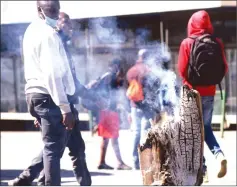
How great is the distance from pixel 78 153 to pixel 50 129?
48cm

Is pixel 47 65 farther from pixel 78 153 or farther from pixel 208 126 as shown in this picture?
pixel 208 126

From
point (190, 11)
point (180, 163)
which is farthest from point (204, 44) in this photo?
point (190, 11)

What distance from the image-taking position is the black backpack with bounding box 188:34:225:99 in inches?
217

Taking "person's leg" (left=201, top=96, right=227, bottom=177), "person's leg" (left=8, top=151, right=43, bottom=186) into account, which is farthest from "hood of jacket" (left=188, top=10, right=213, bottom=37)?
"person's leg" (left=8, top=151, right=43, bottom=186)

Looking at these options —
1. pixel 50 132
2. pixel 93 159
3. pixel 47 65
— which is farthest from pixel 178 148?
pixel 93 159

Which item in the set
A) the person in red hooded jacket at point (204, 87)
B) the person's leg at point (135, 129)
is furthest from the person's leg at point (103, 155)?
the person in red hooded jacket at point (204, 87)

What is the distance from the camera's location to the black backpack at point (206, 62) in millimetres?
5508

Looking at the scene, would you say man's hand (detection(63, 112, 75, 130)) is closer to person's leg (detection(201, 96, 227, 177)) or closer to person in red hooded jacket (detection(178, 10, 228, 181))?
person in red hooded jacket (detection(178, 10, 228, 181))

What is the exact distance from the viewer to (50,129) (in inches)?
192

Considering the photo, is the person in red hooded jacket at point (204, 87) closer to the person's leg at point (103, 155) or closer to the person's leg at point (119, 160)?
the person's leg at point (119, 160)

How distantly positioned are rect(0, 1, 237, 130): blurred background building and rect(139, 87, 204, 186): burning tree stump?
345cm

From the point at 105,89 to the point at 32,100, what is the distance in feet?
7.46

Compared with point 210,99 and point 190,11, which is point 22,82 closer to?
point 190,11

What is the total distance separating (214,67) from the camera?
18.0ft
